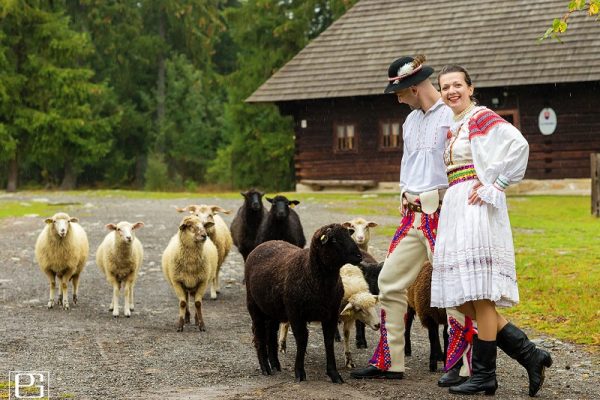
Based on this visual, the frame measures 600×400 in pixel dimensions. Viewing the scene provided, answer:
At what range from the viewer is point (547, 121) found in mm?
28000

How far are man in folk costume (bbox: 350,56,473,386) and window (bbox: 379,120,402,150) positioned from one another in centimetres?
2344

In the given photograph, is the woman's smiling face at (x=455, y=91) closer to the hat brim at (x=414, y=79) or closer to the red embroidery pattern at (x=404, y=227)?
the hat brim at (x=414, y=79)

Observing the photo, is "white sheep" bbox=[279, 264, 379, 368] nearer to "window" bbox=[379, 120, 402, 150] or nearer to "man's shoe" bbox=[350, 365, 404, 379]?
"man's shoe" bbox=[350, 365, 404, 379]

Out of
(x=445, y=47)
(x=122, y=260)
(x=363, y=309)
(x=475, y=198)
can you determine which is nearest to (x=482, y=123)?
(x=475, y=198)

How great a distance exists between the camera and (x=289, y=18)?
3931cm

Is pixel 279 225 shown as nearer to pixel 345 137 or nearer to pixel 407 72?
pixel 407 72

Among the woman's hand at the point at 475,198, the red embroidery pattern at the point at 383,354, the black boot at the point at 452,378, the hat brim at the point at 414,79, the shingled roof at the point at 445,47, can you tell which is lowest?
the black boot at the point at 452,378

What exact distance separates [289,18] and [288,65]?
8.34m

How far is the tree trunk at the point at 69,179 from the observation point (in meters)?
43.9

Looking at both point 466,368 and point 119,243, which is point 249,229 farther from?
point 466,368

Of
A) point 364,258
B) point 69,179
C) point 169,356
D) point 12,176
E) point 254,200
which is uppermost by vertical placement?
point 254,200

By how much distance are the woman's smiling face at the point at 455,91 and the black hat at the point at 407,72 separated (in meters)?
0.26

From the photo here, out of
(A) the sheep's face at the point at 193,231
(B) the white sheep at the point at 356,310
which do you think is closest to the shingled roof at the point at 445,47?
(A) the sheep's face at the point at 193,231

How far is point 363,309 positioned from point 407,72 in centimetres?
201
